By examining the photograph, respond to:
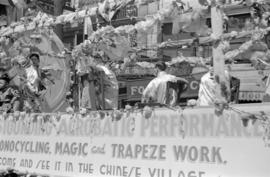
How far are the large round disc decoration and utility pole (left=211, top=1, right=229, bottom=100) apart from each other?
255 cm

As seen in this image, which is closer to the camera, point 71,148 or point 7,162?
point 71,148

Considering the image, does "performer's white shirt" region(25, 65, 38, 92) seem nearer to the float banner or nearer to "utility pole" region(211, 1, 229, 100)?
the float banner

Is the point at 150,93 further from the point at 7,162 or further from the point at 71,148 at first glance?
the point at 7,162

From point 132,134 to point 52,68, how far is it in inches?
97.9

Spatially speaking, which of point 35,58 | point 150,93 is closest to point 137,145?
point 150,93

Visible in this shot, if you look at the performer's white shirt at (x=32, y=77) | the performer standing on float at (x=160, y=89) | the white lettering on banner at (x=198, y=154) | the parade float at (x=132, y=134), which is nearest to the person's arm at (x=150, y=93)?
the performer standing on float at (x=160, y=89)

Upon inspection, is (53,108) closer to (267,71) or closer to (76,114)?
(76,114)

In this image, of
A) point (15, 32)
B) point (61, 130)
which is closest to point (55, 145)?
point (61, 130)

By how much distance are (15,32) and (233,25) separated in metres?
2.66

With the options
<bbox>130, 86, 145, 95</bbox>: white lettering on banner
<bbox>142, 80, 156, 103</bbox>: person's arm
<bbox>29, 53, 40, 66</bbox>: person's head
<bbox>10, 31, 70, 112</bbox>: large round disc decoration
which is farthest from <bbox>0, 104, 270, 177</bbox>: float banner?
<bbox>130, 86, 145, 95</bbox>: white lettering on banner

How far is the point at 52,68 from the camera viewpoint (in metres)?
5.95

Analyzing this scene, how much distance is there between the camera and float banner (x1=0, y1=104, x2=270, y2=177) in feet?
10.3

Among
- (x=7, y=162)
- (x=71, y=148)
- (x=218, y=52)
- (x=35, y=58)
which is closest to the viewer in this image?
(x=218, y=52)

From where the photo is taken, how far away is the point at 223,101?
3285 millimetres
